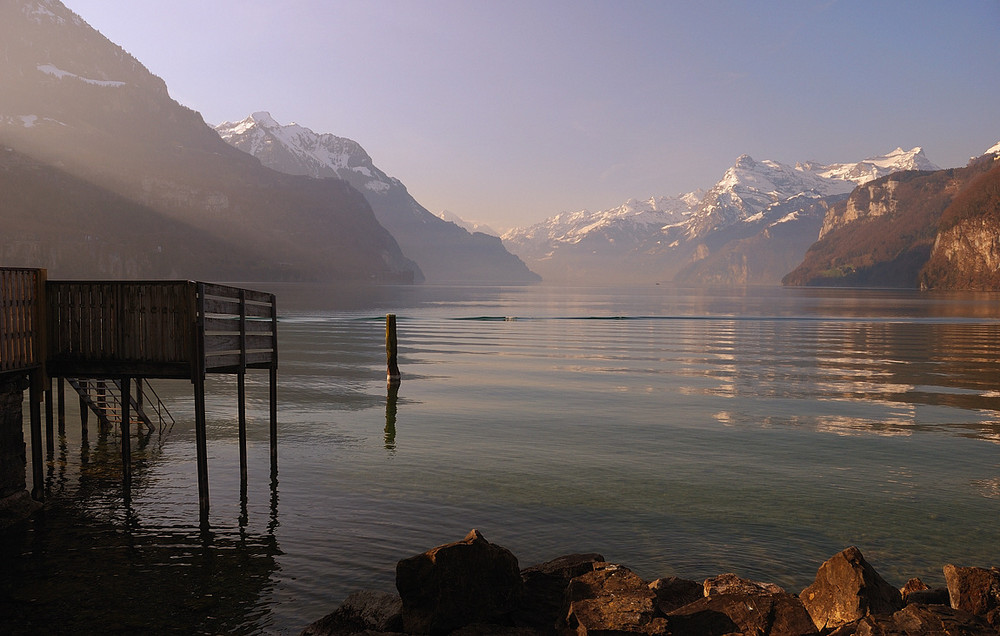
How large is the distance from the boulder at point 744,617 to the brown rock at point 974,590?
2159mm

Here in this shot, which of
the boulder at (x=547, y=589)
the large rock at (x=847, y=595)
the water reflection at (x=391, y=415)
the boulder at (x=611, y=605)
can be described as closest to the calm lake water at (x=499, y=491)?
the water reflection at (x=391, y=415)

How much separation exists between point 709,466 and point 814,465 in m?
3.19

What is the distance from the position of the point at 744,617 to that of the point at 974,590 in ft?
10.5

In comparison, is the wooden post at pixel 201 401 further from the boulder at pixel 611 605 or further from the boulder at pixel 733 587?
the boulder at pixel 733 587

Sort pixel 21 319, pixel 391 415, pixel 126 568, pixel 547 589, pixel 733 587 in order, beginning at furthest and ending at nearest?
pixel 391 415 → pixel 21 319 → pixel 126 568 → pixel 547 589 → pixel 733 587

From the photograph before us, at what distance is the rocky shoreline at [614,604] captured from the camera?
9.53 meters

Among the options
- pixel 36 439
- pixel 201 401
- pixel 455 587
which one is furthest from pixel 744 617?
pixel 36 439

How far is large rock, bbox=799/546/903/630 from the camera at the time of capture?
9797mm

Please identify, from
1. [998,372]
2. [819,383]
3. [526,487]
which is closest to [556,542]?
[526,487]

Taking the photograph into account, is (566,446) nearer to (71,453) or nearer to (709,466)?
(709,466)

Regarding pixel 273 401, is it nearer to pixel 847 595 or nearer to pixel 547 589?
pixel 547 589

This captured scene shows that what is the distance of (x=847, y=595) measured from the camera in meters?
9.95

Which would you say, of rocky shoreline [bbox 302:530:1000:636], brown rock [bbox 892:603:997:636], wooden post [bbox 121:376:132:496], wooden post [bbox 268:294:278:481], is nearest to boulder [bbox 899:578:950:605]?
rocky shoreline [bbox 302:530:1000:636]

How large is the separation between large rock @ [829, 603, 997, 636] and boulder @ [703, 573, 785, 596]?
1449mm
